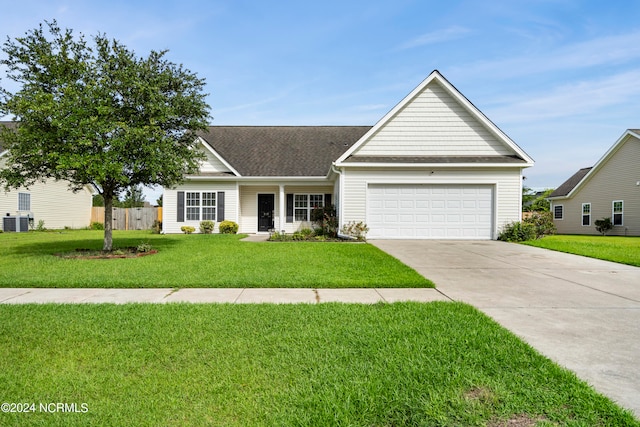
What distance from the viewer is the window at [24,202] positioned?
67.6 ft

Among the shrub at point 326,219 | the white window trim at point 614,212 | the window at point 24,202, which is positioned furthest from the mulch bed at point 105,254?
the white window trim at point 614,212

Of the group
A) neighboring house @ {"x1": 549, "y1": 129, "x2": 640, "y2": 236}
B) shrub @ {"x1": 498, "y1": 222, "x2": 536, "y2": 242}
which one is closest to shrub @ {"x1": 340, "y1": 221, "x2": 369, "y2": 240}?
shrub @ {"x1": 498, "y1": 222, "x2": 536, "y2": 242}

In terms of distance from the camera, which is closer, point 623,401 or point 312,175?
point 623,401

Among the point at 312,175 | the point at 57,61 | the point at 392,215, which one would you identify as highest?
the point at 57,61

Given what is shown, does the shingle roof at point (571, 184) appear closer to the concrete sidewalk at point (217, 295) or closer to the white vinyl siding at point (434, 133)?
the white vinyl siding at point (434, 133)

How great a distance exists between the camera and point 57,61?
29.3 feet

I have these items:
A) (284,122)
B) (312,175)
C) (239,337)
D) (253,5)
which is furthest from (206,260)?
(284,122)

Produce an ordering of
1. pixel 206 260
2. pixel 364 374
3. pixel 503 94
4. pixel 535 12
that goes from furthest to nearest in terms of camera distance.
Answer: pixel 503 94 < pixel 535 12 < pixel 206 260 < pixel 364 374

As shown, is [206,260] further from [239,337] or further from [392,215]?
[392,215]

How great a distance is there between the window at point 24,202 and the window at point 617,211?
38.1m

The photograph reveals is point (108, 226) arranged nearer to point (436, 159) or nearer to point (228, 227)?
point (228, 227)

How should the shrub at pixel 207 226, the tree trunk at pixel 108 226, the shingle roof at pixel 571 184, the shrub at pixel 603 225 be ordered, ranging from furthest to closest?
the shingle roof at pixel 571 184
the shrub at pixel 603 225
the shrub at pixel 207 226
the tree trunk at pixel 108 226

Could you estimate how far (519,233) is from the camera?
14.0 meters

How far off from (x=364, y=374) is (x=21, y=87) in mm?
11478
